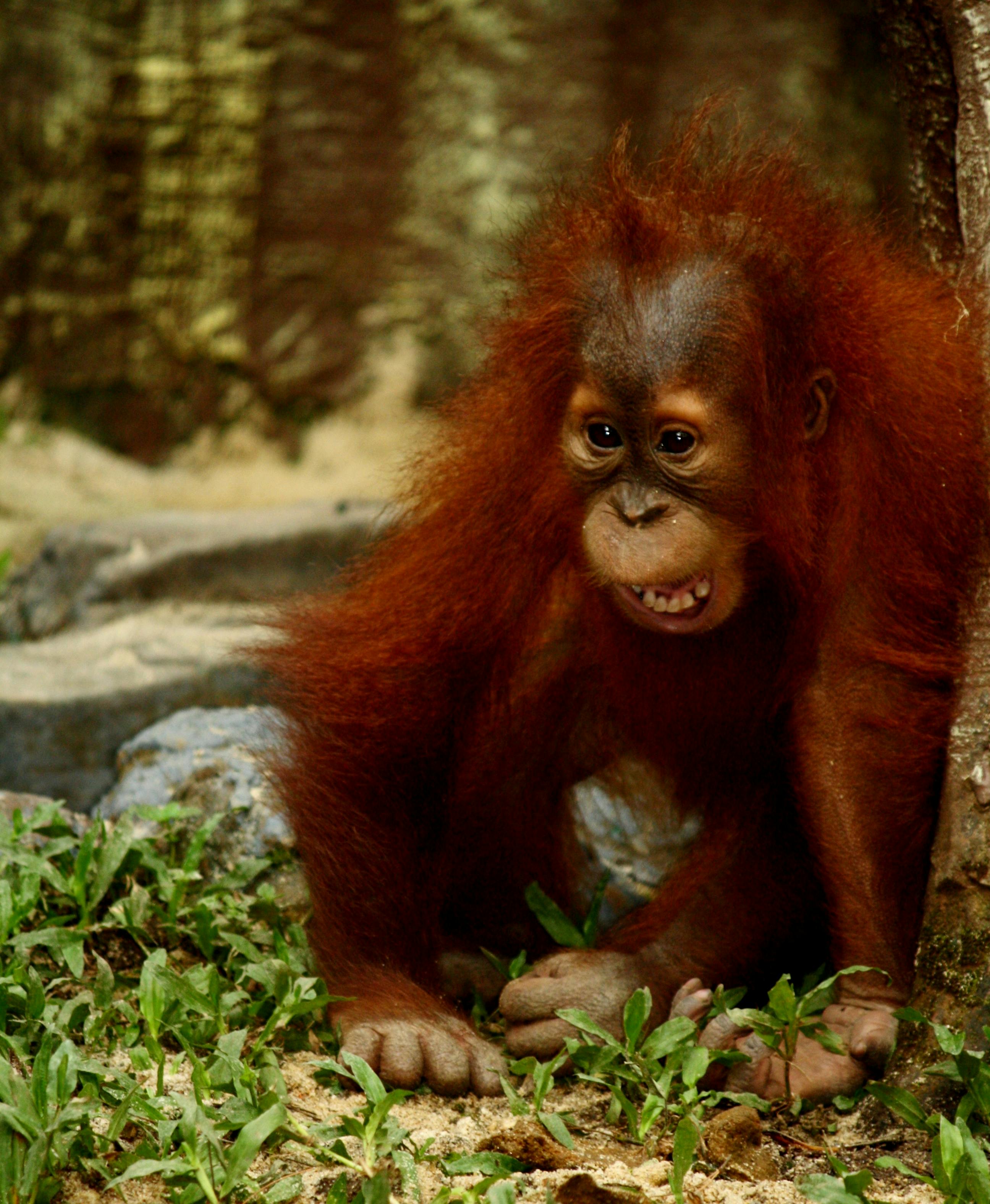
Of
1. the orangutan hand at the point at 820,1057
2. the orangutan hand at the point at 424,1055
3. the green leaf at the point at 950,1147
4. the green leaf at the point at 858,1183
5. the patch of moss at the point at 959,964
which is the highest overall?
the patch of moss at the point at 959,964

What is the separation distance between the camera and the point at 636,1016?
2416 millimetres


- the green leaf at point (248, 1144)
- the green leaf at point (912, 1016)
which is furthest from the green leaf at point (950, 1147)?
the green leaf at point (248, 1144)

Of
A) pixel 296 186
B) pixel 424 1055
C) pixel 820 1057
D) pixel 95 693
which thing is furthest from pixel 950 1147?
pixel 296 186

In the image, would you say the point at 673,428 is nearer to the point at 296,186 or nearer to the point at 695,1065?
the point at 695,1065

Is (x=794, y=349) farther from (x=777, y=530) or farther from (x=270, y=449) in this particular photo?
(x=270, y=449)

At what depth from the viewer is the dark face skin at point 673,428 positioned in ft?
8.00

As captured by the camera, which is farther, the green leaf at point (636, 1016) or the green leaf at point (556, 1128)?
the green leaf at point (636, 1016)

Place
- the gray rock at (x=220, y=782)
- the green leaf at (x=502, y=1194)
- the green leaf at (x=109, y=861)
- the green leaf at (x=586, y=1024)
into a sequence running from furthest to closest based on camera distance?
1. the gray rock at (x=220, y=782)
2. the green leaf at (x=109, y=861)
3. the green leaf at (x=586, y=1024)
4. the green leaf at (x=502, y=1194)

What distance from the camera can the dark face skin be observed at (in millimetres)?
2438

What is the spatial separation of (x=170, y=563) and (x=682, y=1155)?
10.9ft

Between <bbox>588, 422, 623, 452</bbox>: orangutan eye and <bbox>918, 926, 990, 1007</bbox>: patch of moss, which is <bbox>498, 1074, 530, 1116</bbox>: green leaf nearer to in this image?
<bbox>918, 926, 990, 1007</bbox>: patch of moss

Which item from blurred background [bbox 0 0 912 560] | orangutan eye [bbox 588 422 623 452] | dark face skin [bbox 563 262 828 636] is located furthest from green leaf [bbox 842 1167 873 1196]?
blurred background [bbox 0 0 912 560]

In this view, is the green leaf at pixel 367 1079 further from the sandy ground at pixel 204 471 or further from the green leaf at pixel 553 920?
the sandy ground at pixel 204 471

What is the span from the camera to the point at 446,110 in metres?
6.85
